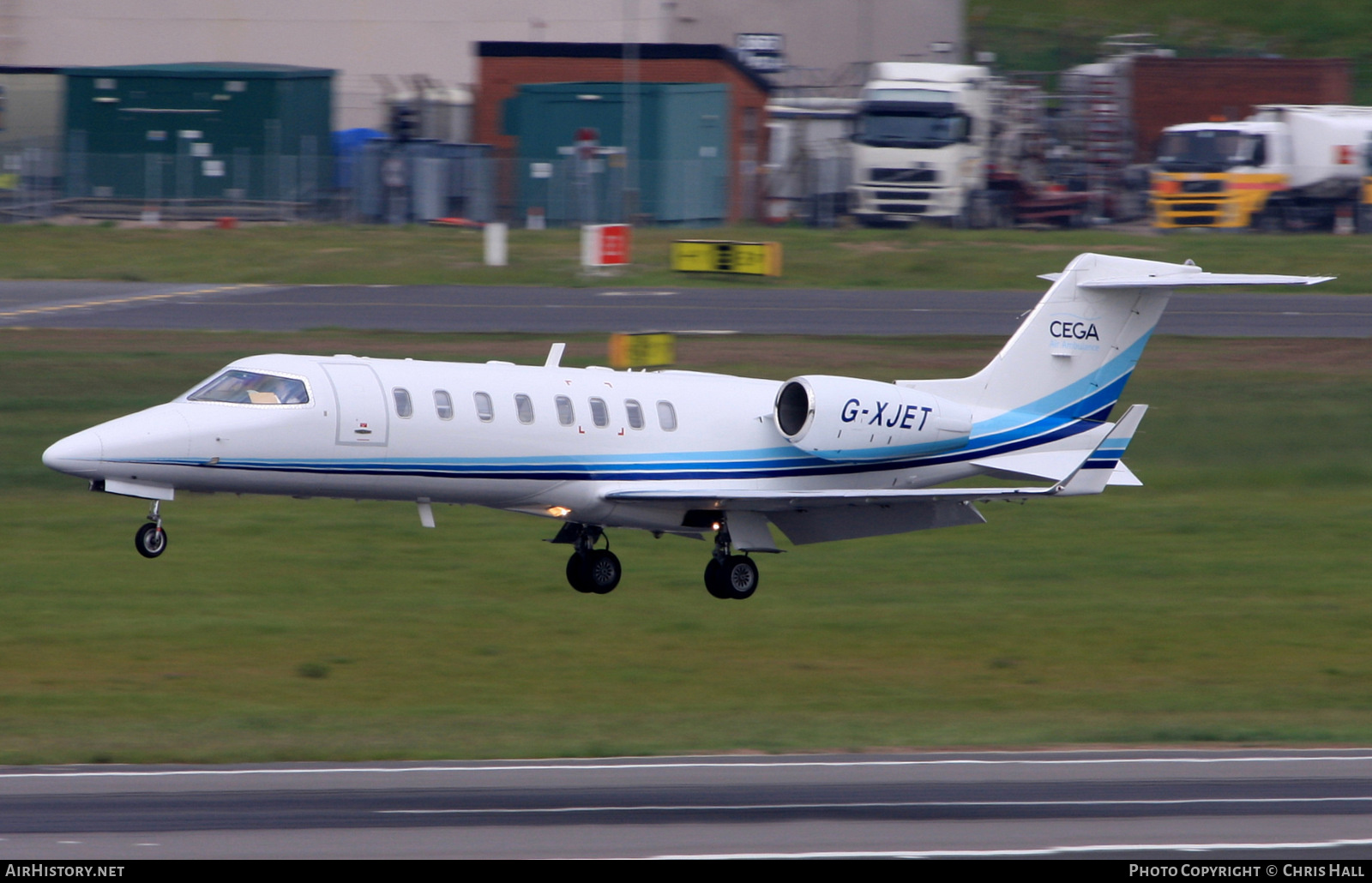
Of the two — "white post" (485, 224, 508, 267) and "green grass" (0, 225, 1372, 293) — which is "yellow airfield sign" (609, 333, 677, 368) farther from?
"white post" (485, 224, 508, 267)

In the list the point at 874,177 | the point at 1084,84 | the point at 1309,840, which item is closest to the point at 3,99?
the point at 874,177

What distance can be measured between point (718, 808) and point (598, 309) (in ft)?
102

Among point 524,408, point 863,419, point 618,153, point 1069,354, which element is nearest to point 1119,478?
point 1069,354

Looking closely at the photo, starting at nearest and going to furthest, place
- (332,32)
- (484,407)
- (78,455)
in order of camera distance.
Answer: (78,455), (484,407), (332,32)

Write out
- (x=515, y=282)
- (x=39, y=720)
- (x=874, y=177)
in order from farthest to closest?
(x=874, y=177), (x=515, y=282), (x=39, y=720)

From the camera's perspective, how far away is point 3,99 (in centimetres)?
6322

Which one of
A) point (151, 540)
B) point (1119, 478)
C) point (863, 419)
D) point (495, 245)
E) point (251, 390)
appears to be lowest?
point (151, 540)

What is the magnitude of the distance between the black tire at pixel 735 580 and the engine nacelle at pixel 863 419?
181 cm

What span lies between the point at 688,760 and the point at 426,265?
36994 mm

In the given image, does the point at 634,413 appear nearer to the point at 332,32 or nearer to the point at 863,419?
the point at 863,419

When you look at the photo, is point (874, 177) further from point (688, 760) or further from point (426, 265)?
point (688, 760)

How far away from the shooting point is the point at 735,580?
22.4 m

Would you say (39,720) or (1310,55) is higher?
(1310,55)

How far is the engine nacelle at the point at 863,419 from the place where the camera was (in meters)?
21.9
